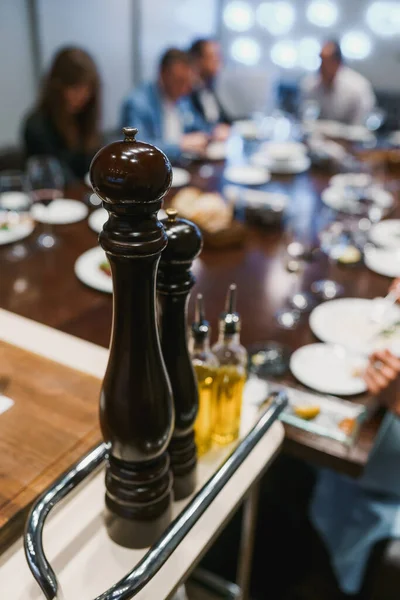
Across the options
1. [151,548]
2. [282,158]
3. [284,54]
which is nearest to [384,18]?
[284,54]

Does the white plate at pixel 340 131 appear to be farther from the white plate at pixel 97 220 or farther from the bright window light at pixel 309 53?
the bright window light at pixel 309 53

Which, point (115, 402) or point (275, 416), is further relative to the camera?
point (275, 416)

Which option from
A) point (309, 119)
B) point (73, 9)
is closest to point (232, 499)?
point (309, 119)

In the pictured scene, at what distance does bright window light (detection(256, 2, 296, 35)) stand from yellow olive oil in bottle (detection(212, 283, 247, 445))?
6358 millimetres

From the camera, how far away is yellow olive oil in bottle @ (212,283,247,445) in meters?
0.72

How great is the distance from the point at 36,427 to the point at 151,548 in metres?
0.25

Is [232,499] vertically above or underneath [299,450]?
above

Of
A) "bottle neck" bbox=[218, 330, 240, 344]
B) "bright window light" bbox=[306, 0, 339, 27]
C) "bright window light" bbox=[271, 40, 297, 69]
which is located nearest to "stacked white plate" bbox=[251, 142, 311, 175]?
"bottle neck" bbox=[218, 330, 240, 344]

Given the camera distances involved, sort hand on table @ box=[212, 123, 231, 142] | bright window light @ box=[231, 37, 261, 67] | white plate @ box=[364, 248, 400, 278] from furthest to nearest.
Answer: bright window light @ box=[231, 37, 261, 67]
hand on table @ box=[212, 123, 231, 142]
white plate @ box=[364, 248, 400, 278]

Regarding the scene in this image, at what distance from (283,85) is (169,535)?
5.95m

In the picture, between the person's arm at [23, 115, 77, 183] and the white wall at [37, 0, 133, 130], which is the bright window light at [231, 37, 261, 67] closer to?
the white wall at [37, 0, 133, 130]

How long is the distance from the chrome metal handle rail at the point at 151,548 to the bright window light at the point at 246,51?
6.67 m

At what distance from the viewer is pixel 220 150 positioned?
9.17 feet

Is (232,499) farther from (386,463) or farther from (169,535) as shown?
(386,463)
